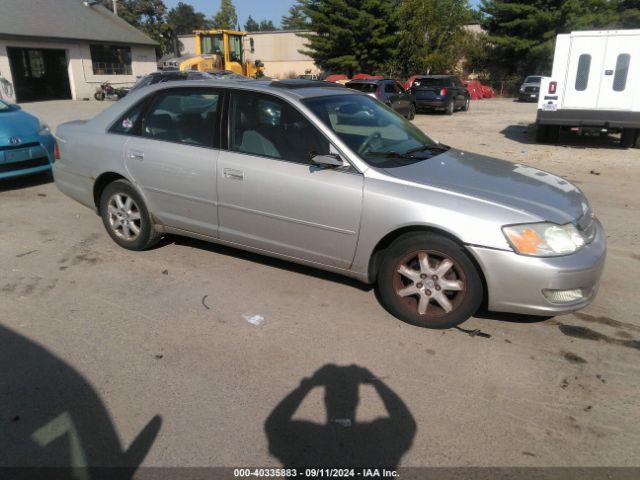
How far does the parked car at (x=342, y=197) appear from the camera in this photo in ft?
11.1

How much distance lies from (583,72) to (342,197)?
11.3m

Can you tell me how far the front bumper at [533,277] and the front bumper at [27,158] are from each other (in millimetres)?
6769

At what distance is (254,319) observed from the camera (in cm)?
383

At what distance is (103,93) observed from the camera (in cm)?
2706

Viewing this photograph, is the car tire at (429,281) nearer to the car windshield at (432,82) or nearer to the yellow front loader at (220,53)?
the car windshield at (432,82)

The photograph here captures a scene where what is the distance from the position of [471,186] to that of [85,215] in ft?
16.3

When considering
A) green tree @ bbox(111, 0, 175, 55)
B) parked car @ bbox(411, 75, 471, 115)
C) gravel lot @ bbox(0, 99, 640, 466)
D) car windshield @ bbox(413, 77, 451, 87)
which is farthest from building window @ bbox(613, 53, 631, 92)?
green tree @ bbox(111, 0, 175, 55)

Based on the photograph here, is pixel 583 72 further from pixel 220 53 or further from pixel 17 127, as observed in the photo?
pixel 220 53

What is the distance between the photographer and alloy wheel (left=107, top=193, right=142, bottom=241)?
16.3ft

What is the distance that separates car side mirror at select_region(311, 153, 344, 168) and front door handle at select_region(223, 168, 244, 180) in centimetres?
69

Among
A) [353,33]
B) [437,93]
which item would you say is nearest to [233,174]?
[437,93]

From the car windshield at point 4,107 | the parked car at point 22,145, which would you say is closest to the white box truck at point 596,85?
the parked car at point 22,145

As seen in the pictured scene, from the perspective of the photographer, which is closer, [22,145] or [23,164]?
[22,145]

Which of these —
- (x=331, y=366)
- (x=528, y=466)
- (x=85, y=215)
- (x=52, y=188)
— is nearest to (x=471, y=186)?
(x=331, y=366)
